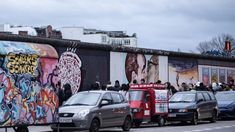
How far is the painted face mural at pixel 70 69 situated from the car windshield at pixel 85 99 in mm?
6546

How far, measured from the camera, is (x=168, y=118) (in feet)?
94.9

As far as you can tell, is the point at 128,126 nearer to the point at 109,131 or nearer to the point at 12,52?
the point at 109,131

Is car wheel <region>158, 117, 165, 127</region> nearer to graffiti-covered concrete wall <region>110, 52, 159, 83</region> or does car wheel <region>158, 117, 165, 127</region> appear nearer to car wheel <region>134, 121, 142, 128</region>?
car wheel <region>134, 121, 142, 128</region>

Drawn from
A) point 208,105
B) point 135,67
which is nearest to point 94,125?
point 208,105

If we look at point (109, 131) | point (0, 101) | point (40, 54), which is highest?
point (40, 54)

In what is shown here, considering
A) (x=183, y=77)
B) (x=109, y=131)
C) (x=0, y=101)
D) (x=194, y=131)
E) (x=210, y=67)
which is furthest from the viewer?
(x=210, y=67)

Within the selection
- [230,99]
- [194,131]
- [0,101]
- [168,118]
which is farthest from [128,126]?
[230,99]

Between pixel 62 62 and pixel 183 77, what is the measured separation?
15.0 metres

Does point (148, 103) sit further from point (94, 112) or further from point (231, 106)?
point (231, 106)

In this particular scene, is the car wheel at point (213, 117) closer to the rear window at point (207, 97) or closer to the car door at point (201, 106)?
the rear window at point (207, 97)

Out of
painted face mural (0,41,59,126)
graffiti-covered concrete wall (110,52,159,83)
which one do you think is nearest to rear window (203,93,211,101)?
graffiti-covered concrete wall (110,52,159,83)

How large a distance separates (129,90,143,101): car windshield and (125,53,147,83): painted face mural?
8.71 m

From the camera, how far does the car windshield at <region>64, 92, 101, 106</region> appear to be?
22259 mm

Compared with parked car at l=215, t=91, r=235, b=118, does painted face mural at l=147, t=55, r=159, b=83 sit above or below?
above
